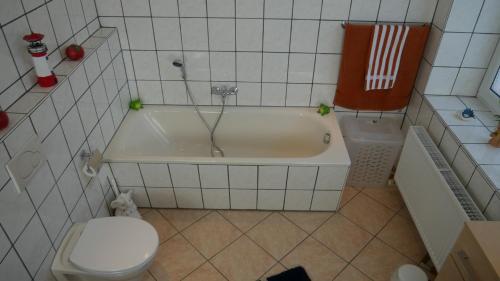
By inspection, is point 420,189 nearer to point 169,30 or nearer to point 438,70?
point 438,70

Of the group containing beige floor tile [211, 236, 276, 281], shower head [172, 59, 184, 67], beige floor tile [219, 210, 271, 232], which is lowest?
beige floor tile [211, 236, 276, 281]

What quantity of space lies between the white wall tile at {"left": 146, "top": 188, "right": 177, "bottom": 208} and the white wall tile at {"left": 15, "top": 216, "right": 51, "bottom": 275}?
2.53 ft

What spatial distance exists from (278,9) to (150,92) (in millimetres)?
1045

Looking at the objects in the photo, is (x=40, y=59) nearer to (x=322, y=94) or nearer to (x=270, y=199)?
(x=270, y=199)

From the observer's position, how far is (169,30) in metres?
2.20

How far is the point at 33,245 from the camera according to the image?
138 centimetres

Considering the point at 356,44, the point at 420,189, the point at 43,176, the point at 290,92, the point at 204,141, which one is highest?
the point at 356,44

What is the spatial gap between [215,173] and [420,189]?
1.16 m

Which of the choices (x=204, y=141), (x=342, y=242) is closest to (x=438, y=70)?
(x=342, y=242)

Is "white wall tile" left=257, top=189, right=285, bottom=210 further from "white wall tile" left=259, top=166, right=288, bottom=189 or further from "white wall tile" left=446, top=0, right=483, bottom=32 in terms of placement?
"white wall tile" left=446, top=0, right=483, bottom=32

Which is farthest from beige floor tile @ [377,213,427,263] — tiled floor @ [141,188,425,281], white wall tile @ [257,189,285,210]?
white wall tile @ [257,189,285,210]

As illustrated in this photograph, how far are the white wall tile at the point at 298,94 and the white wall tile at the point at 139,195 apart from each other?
1140 mm

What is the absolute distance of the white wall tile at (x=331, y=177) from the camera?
2.06 meters

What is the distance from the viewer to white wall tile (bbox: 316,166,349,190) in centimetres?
206
